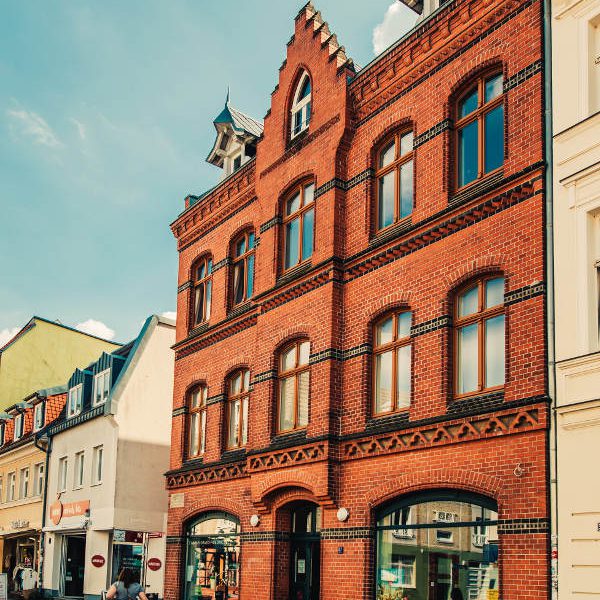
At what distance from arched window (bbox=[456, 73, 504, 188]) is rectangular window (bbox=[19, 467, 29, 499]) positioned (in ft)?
88.6

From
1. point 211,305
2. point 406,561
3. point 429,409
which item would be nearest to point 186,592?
point 211,305

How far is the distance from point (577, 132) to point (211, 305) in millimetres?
12855

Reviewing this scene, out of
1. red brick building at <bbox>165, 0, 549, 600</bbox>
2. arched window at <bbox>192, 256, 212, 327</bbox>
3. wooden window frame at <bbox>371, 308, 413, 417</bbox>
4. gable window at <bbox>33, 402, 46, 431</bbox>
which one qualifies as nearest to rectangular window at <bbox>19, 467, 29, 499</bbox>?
gable window at <bbox>33, 402, 46, 431</bbox>

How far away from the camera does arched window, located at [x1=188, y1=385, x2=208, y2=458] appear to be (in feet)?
81.6

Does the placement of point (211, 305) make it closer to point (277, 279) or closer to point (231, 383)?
point (231, 383)

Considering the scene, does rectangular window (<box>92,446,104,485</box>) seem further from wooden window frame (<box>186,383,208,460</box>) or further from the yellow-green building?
the yellow-green building

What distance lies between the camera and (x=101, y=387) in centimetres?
3203

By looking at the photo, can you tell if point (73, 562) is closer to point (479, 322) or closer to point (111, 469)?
point (111, 469)

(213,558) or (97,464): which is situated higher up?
(97,464)

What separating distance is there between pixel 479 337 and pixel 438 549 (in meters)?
3.76

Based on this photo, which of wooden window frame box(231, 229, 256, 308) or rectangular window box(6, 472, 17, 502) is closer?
wooden window frame box(231, 229, 256, 308)

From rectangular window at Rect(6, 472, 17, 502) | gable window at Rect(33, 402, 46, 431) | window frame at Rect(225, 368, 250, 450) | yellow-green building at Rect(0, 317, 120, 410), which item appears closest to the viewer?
window frame at Rect(225, 368, 250, 450)

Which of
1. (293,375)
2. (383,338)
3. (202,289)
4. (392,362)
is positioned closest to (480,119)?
(383,338)

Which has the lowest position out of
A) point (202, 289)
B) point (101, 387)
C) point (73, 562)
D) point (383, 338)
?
point (73, 562)
